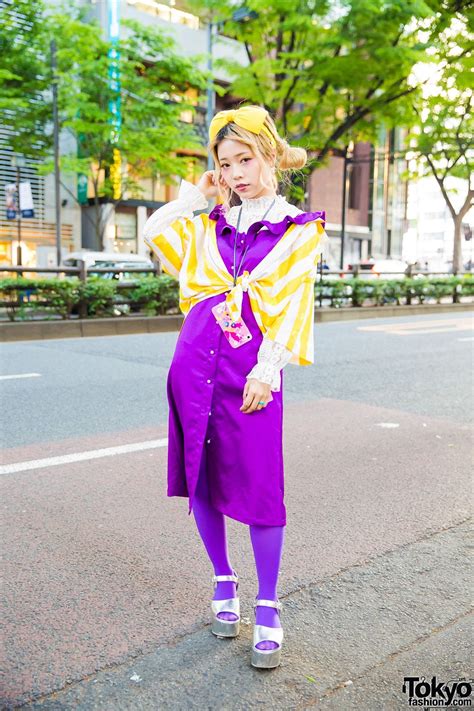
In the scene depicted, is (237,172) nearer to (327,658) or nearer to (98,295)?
(327,658)

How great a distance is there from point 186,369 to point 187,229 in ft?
1.57

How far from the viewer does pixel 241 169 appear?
2209mm

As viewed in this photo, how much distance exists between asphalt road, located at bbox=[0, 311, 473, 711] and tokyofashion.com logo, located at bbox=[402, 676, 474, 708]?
0.12ft

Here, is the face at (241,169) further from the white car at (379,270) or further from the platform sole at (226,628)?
the white car at (379,270)

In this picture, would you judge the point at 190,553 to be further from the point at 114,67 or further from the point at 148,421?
the point at 114,67

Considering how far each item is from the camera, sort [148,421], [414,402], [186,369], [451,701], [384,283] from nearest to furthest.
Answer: [451,701]
[186,369]
[148,421]
[414,402]
[384,283]

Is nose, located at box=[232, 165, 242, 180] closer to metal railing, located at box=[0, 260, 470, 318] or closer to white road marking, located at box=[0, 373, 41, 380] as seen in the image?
white road marking, located at box=[0, 373, 41, 380]

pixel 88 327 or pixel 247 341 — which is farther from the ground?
pixel 247 341

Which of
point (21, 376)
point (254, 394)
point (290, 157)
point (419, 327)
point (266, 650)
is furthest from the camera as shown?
point (419, 327)

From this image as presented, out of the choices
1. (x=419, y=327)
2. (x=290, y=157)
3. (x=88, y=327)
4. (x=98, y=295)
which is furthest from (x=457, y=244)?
(x=290, y=157)

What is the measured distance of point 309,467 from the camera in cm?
449

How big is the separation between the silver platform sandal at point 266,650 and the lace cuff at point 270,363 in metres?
0.75

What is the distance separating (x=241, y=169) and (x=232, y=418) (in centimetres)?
77

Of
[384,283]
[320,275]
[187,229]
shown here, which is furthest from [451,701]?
[384,283]
